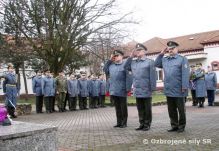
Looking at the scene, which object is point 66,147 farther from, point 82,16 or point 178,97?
point 82,16

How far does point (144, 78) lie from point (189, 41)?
40.4 meters

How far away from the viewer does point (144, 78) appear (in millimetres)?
9688

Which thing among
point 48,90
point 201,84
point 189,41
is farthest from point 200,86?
point 189,41

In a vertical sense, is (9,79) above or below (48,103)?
above

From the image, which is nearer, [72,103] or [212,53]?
[72,103]

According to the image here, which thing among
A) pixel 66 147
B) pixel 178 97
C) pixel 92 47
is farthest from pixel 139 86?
pixel 92 47

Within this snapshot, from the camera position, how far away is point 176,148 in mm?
6840

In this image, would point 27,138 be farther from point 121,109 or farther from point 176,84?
point 121,109

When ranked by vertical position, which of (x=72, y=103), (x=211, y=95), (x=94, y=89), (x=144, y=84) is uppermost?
(x=144, y=84)

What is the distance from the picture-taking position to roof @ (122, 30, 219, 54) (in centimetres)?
4436

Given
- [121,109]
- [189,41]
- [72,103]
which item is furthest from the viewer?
[189,41]

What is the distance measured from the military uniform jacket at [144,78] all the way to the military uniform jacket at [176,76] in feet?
1.53

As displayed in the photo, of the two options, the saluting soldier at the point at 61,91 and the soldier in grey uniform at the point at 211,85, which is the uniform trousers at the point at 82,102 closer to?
the saluting soldier at the point at 61,91

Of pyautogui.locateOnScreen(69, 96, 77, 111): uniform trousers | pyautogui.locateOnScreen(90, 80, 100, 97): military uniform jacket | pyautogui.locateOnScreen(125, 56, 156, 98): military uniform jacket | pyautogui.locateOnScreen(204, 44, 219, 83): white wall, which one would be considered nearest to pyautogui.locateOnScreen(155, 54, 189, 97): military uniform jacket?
pyautogui.locateOnScreen(125, 56, 156, 98): military uniform jacket
